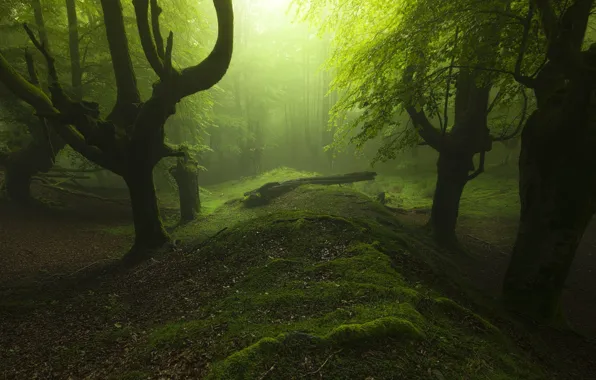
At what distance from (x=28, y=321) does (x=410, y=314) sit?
23.8 feet

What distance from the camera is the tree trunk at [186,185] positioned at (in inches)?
567

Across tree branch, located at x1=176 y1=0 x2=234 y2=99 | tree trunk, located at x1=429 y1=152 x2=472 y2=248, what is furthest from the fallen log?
tree branch, located at x1=176 y1=0 x2=234 y2=99

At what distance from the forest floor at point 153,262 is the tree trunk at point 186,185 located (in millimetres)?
794

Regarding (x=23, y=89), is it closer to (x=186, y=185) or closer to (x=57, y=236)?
(x=57, y=236)

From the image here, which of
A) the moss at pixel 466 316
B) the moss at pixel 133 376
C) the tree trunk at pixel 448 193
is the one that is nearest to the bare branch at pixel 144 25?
the moss at pixel 133 376

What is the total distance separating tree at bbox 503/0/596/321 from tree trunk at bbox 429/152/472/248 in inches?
182

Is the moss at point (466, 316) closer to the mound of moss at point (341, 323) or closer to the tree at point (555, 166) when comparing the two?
the mound of moss at point (341, 323)

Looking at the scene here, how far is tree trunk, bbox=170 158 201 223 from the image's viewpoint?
14391 millimetres

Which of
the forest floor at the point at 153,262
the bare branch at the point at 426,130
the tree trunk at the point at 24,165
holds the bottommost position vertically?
the forest floor at the point at 153,262

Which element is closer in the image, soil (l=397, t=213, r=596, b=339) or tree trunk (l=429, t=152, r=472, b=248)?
soil (l=397, t=213, r=596, b=339)

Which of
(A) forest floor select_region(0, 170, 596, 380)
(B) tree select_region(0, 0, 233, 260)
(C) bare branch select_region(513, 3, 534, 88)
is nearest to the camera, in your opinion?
(A) forest floor select_region(0, 170, 596, 380)

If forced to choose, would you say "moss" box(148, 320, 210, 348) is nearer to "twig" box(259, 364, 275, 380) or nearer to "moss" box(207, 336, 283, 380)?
"moss" box(207, 336, 283, 380)

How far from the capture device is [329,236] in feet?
24.2

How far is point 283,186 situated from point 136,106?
8.95 metres
